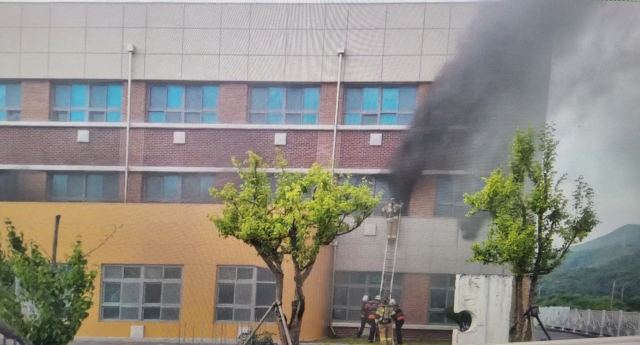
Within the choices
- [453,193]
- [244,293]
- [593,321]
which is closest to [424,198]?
[453,193]

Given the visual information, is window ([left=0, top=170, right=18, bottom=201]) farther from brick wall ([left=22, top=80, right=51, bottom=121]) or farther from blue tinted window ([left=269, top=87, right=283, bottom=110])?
blue tinted window ([left=269, top=87, right=283, bottom=110])

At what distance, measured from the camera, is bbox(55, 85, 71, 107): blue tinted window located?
97.3 inches

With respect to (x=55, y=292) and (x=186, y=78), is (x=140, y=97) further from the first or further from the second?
(x=55, y=292)

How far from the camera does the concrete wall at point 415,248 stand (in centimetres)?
260

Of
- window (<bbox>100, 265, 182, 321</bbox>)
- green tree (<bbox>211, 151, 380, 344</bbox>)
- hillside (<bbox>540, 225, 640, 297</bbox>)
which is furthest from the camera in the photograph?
hillside (<bbox>540, 225, 640, 297</bbox>)

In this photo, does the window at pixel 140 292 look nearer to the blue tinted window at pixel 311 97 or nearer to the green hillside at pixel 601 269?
the blue tinted window at pixel 311 97

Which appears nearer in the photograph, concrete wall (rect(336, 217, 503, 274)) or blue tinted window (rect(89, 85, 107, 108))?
blue tinted window (rect(89, 85, 107, 108))

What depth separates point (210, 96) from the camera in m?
2.51

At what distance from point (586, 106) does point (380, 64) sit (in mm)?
1416

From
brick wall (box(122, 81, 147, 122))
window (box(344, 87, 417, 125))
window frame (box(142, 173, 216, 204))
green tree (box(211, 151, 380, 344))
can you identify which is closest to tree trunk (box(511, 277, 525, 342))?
green tree (box(211, 151, 380, 344))

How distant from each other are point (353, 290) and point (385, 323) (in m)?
0.30

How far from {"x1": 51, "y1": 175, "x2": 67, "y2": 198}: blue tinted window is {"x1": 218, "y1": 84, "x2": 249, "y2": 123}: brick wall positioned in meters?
1.02

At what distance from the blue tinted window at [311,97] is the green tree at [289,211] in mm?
368

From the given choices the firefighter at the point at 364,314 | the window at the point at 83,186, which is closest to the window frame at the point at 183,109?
the window at the point at 83,186
